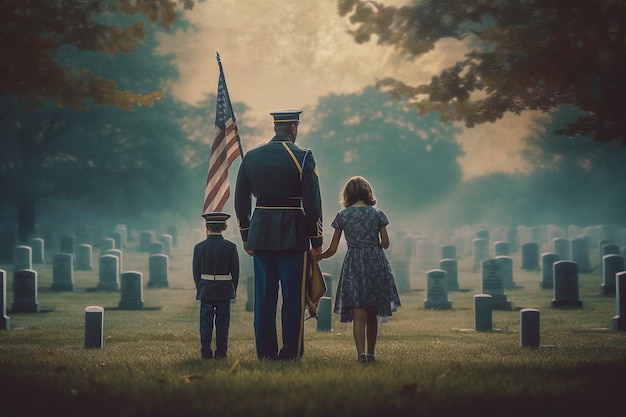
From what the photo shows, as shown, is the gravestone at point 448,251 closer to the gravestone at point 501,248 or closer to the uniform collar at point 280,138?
the gravestone at point 501,248

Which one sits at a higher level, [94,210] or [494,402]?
[94,210]

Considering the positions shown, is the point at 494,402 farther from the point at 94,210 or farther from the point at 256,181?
the point at 94,210

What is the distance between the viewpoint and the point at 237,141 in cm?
962

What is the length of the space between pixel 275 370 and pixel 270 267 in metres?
1.17

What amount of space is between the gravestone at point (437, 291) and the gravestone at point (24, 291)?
8.24 meters

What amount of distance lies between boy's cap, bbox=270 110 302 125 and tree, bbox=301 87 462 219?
156ft

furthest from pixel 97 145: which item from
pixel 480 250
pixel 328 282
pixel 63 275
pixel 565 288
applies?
pixel 565 288

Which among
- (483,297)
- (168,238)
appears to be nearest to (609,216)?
(168,238)

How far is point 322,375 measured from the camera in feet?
20.4

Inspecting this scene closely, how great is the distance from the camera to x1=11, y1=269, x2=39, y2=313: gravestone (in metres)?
15.6

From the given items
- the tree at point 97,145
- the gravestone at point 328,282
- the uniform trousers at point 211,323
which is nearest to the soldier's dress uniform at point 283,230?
the uniform trousers at point 211,323

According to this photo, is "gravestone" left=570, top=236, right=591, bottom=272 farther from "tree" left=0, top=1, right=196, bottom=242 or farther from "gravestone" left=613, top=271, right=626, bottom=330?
"tree" left=0, top=1, right=196, bottom=242

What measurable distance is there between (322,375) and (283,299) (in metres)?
1.36

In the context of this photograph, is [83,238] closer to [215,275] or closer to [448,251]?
[448,251]
